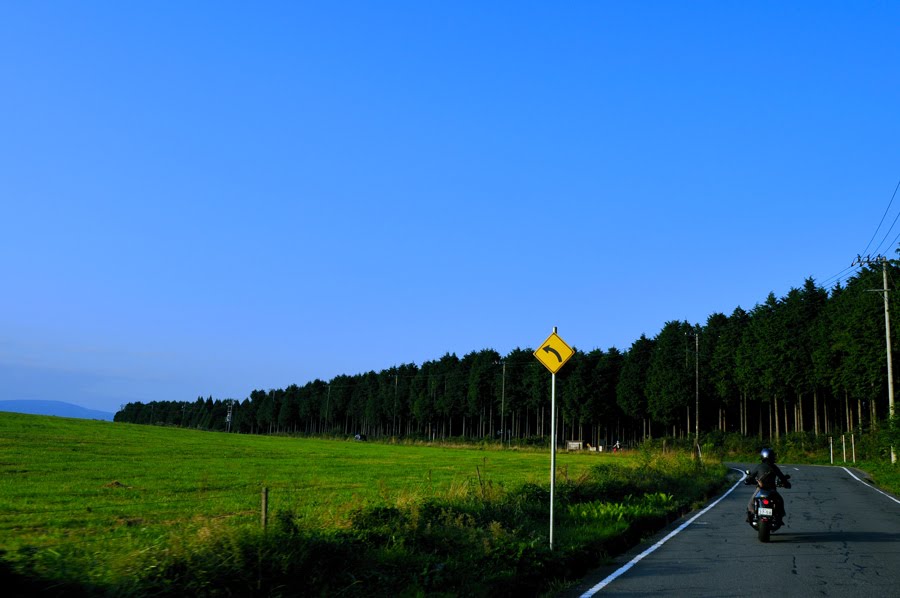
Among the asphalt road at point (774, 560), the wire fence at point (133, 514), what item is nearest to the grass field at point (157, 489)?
the wire fence at point (133, 514)

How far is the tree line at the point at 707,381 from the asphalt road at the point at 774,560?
2919cm

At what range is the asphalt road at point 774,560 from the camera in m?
8.59

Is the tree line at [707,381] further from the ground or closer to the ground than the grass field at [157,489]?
further from the ground

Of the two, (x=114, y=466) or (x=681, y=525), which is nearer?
(x=681, y=525)

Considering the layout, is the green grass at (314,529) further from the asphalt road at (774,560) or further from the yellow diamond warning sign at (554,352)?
the yellow diamond warning sign at (554,352)

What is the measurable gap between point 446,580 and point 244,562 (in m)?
2.49

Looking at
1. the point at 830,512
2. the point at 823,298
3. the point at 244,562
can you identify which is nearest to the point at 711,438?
the point at 823,298

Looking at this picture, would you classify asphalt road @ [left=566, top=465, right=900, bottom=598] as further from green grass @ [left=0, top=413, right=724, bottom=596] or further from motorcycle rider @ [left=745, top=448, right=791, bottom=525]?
green grass @ [left=0, top=413, right=724, bottom=596]

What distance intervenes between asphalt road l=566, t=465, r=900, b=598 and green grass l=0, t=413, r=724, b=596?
3.10 feet

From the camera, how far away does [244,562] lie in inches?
263

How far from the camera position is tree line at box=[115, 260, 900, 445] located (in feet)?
190

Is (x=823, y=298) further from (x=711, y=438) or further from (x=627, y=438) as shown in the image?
(x=627, y=438)

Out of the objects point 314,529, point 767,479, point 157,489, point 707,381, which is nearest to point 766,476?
point 767,479

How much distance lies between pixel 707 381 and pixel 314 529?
77.3 metres
